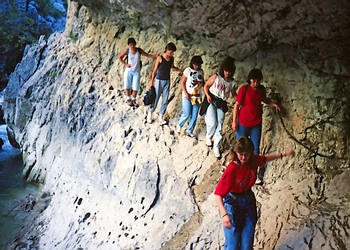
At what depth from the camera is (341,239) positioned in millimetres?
4262

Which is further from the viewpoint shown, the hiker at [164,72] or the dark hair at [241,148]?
the hiker at [164,72]

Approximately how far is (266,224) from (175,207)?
1.87m

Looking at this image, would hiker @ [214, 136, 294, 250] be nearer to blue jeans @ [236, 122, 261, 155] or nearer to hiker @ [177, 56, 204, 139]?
blue jeans @ [236, 122, 261, 155]

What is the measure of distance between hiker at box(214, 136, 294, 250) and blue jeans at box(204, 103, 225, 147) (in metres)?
2.39

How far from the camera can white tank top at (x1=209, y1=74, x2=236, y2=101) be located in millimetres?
5673

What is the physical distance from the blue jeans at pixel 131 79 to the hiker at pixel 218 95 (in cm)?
230

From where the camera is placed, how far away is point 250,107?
5.18 m

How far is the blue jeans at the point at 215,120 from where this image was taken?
6.04m

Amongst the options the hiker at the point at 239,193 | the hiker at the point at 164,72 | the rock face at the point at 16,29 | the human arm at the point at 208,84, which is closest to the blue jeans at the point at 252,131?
the human arm at the point at 208,84

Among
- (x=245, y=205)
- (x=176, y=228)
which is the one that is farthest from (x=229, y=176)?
(x=176, y=228)

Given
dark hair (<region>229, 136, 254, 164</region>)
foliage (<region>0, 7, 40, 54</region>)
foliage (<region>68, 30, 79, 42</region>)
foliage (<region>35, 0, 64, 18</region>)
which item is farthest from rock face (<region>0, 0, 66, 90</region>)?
dark hair (<region>229, 136, 254, 164</region>)

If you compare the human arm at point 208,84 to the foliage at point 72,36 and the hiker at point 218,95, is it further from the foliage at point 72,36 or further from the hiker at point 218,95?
the foliage at point 72,36

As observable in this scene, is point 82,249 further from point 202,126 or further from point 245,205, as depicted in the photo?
point 245,205

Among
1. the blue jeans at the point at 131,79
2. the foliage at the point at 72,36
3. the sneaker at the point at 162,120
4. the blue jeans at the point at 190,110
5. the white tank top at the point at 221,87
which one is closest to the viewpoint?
the white tank top at the point at 221,87
